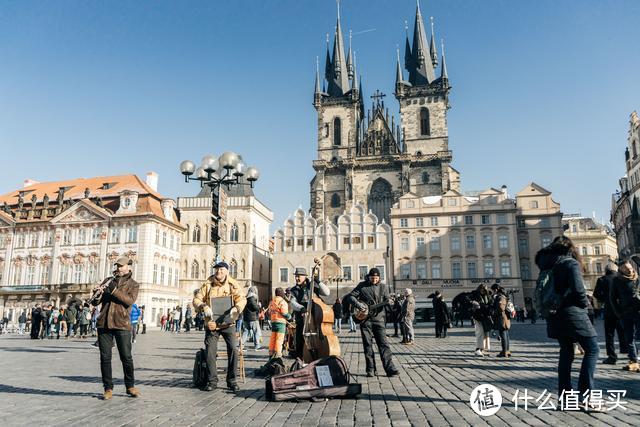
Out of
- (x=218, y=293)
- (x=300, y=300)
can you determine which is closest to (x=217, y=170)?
(x=300, y=300)

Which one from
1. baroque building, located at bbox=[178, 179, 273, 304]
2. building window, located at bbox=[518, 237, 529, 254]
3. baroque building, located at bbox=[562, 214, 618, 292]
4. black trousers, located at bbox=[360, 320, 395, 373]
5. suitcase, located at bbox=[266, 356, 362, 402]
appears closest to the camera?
suitcase, located at bbox=[266, 356, 362, 402]

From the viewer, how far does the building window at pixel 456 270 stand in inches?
1876

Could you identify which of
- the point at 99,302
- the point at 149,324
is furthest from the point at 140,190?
the point at 99,302

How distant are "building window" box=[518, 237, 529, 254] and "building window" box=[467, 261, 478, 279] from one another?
5479 millimetres

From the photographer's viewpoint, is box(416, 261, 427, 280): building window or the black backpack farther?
box(416, 261, 427, 280): building window

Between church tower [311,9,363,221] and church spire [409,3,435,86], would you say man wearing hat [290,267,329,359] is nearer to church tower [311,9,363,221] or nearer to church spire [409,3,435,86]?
church tower [311,9,363,221]

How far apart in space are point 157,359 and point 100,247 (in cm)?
3613

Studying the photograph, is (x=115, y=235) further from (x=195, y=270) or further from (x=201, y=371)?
(x=201, y=371)

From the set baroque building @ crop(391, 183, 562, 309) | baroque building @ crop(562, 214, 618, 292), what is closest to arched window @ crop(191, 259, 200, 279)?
baroque building @ crop(391, 183, 562, 309)

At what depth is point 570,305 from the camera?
511 cm

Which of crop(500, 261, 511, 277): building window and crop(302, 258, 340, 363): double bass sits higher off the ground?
crop(500, 261, 511, 277): building window

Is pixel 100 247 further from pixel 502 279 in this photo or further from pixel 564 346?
pixel 564 346

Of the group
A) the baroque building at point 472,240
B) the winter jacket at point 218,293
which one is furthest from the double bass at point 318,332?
the baroque building at point 472,240

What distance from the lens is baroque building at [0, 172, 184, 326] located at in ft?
143
